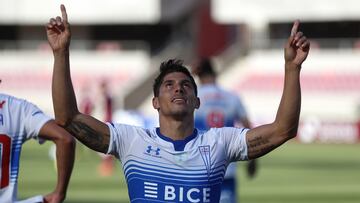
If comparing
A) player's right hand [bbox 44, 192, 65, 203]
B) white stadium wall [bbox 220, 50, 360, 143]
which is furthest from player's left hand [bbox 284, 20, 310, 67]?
white stadium wall [bbox 220, 50, 360, 143]

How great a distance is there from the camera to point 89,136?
24.1ft

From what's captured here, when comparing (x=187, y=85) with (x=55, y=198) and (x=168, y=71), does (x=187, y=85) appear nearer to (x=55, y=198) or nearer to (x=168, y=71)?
(x=168, y=71)

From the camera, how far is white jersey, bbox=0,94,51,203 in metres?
7.81

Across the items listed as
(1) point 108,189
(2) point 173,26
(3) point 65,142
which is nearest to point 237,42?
(2) point 173,26

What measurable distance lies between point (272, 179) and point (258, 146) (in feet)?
53.2

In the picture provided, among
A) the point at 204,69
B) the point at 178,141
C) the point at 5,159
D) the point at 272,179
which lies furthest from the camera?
the point at 272,179

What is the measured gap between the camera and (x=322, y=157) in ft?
102

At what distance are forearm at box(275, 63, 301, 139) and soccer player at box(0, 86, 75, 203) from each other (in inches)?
66.9

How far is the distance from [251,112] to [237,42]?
9336 mm

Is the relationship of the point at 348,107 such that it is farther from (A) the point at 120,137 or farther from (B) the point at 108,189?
(A) the point at 120,137

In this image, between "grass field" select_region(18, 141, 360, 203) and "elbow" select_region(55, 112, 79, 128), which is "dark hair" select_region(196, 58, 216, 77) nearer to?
"elbow" select_region(55, 112, 79, 128)

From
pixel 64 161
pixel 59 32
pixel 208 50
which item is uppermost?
pixel 208 50

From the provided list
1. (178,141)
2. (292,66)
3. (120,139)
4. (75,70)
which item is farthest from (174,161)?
(75,70)

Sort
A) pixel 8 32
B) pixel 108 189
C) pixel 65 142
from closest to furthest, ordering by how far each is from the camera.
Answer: pixel 65 142, pixel 108 189, pixel 8 32
